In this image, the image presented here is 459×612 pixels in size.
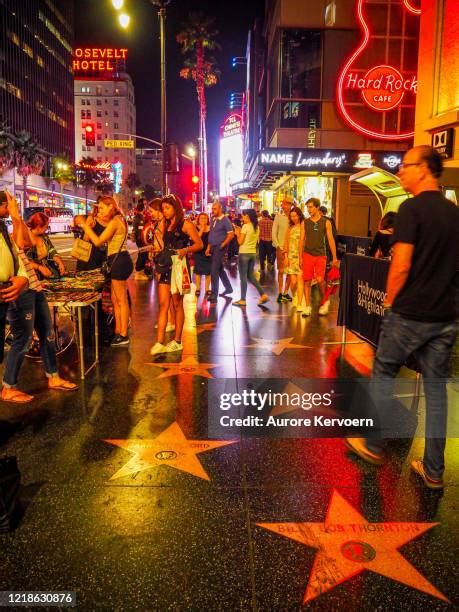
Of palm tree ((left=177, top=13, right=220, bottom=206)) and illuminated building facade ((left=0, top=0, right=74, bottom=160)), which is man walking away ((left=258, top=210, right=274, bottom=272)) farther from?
illuminated building facade ((left=0, top=0, right=74, bottom=160))

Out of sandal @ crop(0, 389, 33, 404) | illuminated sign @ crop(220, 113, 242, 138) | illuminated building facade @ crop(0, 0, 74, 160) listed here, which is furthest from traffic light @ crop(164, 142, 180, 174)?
illuminated building facade @ crop(0, 0, 74, 160)

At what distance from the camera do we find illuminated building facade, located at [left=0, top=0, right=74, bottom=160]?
80938mm

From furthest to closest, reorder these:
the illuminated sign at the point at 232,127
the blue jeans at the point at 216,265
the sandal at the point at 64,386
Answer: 1. the illuminated sign at the point at 232,127
2. the blue jeans at the point at 216,265
3. the sandal at the point at 64,386

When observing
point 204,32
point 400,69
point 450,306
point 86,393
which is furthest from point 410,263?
point 204,32

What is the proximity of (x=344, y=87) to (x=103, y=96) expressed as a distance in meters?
142

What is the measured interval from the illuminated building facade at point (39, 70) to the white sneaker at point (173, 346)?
8267 cm

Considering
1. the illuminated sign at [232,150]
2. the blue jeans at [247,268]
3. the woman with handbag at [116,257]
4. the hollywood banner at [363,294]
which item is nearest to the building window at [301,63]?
the blue jeans at [247,268]

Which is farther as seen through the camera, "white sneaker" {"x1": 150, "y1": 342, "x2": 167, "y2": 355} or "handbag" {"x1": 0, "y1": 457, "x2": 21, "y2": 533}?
"white sneaker" {"x1": 150, "y1": 342, "x2": 167, "y2": 355}

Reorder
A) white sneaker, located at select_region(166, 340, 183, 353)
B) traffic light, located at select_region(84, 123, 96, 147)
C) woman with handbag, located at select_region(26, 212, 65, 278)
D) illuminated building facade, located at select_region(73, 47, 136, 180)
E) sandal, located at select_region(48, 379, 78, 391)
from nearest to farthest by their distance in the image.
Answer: sandal, located at select_region(48, 379, 78, 391) → woman with handbag, located at select_region(26, 212, 65, 278) → white sneaker, located at select_region(166, 340, 183, 353) → traffic light, located at select_region(84, 123, 96, 147) → illuminated building facade, located at select_region(73, 47, 136, 180)

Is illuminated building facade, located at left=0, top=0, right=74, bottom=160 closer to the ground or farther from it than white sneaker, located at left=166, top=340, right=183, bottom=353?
→ farther from it

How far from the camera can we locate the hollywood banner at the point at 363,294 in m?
5.84

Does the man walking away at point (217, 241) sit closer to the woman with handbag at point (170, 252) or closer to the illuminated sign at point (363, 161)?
the woman with handbag at point (170, 252)

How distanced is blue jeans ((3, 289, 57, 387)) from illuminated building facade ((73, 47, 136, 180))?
479ft

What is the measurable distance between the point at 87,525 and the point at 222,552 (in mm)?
839
